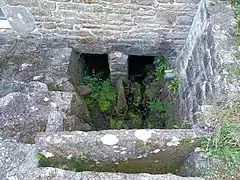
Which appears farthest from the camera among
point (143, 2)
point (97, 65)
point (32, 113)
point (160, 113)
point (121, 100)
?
point (97, 65)

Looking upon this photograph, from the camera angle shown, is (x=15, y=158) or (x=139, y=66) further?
(x=139, y=66)

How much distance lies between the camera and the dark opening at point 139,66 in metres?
6.07

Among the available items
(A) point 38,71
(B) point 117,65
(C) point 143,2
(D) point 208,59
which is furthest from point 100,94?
(D) point 208,59

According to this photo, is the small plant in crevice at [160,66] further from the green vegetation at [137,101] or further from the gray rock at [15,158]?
the gray rock at [15,158]

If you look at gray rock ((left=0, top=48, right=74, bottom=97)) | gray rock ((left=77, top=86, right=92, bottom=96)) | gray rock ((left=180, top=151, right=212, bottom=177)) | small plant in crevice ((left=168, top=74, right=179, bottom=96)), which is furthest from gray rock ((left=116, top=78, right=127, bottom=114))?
gray rock ((left=180, top=151, right=212, bottom=177))

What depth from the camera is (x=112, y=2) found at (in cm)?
430

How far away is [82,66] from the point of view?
227 inches

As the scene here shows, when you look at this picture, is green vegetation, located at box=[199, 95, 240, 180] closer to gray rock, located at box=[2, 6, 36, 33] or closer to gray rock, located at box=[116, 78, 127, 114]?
gray rock, located at box=[116, 78, 127, 114]

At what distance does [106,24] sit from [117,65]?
3.13 feet

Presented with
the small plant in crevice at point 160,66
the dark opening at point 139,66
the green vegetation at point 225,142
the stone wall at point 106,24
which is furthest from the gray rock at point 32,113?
the dark opening at point 139,66

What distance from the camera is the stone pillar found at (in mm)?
5291

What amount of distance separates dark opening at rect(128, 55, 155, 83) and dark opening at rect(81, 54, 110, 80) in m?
0.44

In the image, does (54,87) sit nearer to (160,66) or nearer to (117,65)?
(117,65)

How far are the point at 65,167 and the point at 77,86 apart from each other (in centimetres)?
218
